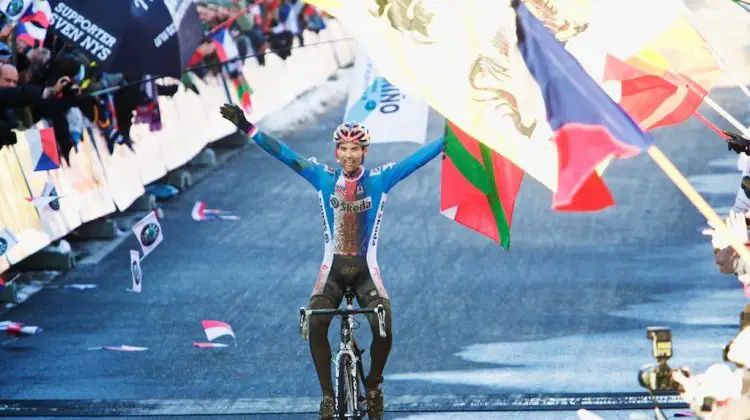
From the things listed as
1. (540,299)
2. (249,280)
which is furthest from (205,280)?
(540,299)

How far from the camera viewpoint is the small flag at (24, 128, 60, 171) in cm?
1769

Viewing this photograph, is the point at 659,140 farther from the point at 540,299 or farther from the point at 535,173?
the point at 535,173

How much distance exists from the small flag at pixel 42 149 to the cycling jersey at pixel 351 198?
19.5ft

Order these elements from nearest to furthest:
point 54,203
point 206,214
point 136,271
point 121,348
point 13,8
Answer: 1. point 121,348
2. point 136,271
3. point 13,8
4. point 54,203
5. point 206,214

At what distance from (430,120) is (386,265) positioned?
11.4m

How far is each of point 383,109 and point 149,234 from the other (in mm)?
2735

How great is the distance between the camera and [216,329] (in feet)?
52.4

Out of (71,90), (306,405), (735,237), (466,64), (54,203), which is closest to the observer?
(735,237)

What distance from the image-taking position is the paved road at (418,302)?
1421cm

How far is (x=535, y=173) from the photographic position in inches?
395

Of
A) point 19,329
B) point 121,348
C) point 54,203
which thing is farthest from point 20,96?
point 121,348

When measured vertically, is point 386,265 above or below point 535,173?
below

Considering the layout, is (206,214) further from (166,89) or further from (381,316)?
(381,316)

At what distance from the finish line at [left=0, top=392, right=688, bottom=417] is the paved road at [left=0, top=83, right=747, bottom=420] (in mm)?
163
